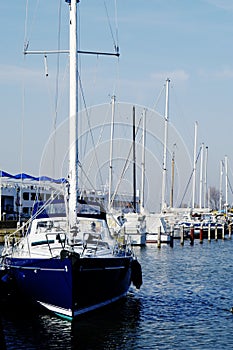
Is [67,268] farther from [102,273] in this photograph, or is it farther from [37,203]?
[37,203]

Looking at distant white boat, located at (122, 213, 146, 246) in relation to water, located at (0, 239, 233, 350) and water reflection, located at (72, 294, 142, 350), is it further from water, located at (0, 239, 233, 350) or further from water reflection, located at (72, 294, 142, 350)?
water reflection, located at (72, 294, 142, 350)

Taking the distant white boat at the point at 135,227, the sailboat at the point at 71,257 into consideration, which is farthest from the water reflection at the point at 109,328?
the distant white boat at the point at 135,227

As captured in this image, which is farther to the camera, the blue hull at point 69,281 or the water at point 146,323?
the blue hull at point 69,281

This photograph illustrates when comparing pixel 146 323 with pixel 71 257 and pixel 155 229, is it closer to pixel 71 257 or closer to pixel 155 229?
pixel 71 257

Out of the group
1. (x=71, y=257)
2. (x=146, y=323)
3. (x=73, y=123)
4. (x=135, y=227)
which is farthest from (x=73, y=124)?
(x=135, y=227)

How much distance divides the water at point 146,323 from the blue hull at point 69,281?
23.1 inches

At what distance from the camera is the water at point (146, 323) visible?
2194 cm

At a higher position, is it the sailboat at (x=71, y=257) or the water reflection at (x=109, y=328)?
the sailboat at (x=71, y=257)

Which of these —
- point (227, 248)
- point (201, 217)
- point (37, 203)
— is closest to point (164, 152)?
point (227, 248)

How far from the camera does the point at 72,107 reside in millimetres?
28062

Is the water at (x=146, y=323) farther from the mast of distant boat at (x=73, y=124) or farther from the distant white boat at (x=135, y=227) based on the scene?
the distant white boat at (x=135, y=227)

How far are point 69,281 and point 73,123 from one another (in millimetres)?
7529

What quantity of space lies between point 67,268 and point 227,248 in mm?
45826

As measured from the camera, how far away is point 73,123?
27797 mm
